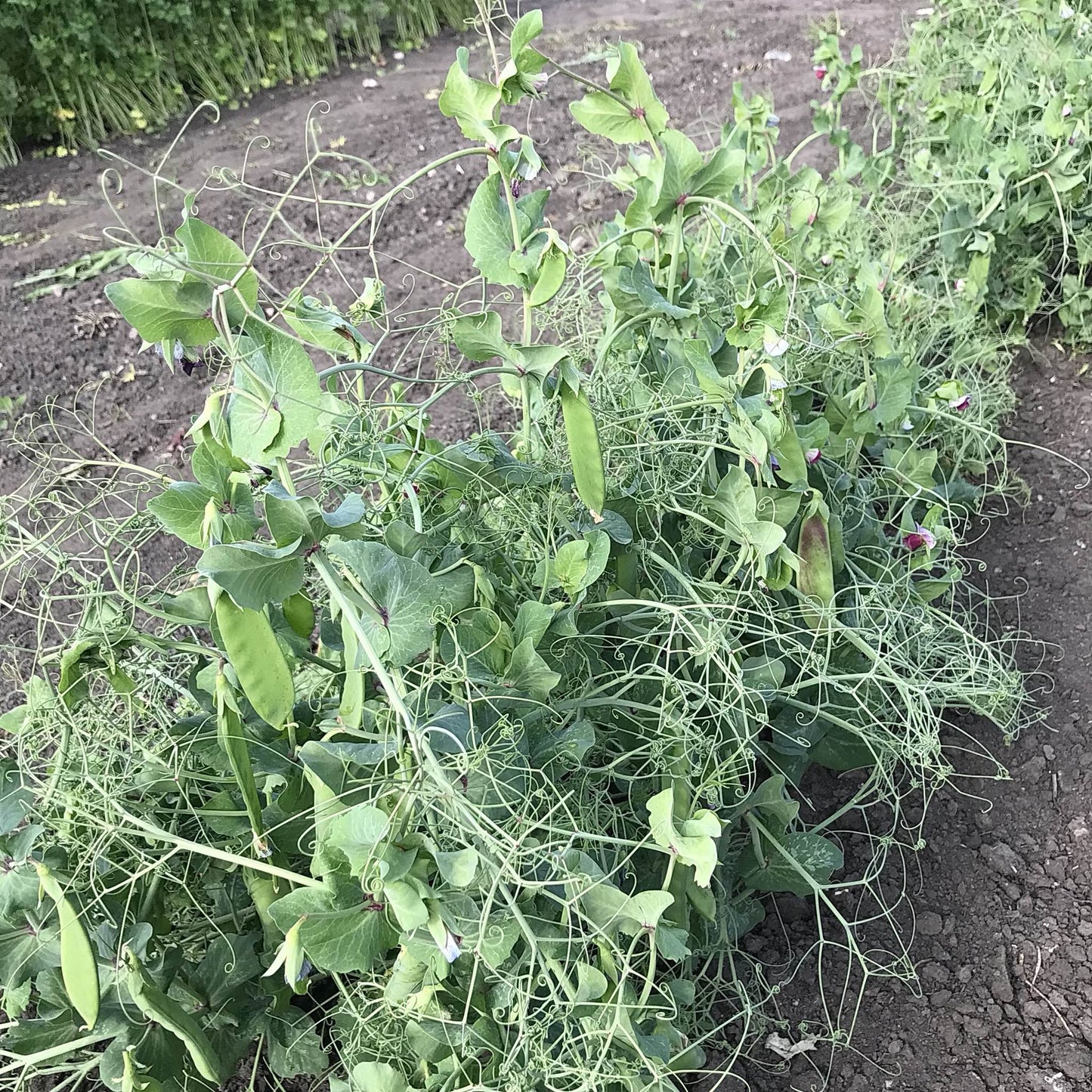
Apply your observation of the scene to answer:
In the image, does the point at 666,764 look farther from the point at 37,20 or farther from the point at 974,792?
the point at 37,20

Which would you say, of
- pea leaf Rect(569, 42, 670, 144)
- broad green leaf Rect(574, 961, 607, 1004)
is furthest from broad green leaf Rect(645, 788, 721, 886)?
pea leaf Rect(569, 42, 670, 144)

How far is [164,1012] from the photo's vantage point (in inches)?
38.0

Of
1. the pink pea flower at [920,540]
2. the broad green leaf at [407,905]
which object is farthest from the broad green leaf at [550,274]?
the pink pea flower at [920,540]

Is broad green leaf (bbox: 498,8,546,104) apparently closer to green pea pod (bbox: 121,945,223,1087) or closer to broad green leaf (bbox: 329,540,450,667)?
broad green leaf (bbox: 329,540,450,667)

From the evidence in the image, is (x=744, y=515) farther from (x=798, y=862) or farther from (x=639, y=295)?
(x=798, y=862)

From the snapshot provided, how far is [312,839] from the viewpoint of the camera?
111 centimetres

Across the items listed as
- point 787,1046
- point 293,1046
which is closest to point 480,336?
point 293,1046

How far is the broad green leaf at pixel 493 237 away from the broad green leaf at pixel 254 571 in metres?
0.50

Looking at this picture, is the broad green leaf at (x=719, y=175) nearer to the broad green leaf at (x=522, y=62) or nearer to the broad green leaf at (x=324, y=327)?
the broad green leaf at (x=522, y=62)

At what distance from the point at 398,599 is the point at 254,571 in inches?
6.0

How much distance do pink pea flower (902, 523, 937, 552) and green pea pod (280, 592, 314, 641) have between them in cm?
99

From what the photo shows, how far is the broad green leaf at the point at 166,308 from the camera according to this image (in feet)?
3.01

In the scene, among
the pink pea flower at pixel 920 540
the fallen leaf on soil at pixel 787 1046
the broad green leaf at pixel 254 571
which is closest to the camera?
the broad green leaf at pixel 254 571

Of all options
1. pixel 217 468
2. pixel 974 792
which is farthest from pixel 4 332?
pixel 974 792
